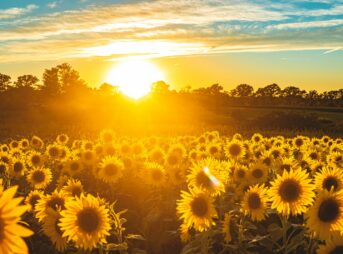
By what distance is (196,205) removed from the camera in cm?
524

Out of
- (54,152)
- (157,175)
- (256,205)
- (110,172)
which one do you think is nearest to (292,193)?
(256,205)

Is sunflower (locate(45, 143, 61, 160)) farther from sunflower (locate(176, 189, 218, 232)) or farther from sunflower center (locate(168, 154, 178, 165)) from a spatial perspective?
sunflower (locate(176, 189, 218, 232))

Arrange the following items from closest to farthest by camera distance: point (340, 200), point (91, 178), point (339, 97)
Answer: point (340, 200), point (91, 178), point (339, 97)

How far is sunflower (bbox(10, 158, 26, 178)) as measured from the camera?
10383 millimetres

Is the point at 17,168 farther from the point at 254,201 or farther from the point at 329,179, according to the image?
the point at 329,179

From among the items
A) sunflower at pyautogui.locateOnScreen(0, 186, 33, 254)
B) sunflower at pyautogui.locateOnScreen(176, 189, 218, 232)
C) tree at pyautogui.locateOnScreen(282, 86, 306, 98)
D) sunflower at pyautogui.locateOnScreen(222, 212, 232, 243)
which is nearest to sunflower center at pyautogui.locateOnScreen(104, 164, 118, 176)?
sunflower at pyautogui.locateOnScreen(222, 212, 232, 243)

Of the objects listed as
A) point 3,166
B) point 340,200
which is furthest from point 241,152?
point 340,200

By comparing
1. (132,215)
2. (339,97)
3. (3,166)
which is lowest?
(132,215)

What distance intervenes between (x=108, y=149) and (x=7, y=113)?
162 ft

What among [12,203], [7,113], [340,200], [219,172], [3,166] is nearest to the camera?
[12,203]

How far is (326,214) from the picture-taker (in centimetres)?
459

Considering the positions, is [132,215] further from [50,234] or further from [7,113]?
[7,113]

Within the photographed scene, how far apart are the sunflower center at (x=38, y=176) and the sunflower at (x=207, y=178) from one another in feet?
14.0

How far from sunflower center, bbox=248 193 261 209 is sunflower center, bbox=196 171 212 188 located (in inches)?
23.7
